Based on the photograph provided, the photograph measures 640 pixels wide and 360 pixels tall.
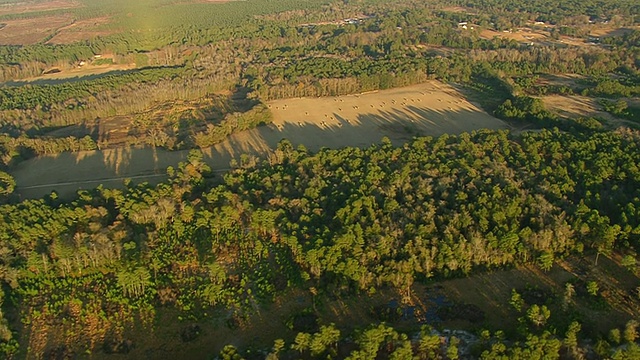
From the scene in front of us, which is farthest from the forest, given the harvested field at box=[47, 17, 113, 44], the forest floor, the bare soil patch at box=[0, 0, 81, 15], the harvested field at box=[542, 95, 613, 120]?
the bare soil patch at box=[0, 0, 81, 15]

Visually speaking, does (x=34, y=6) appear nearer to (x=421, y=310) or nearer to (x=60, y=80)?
(x=60, y=80)

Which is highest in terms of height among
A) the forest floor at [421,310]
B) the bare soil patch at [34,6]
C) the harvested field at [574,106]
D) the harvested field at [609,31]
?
the bare soil patch at [34,6]

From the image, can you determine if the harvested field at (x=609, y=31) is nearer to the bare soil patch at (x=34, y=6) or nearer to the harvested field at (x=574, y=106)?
the harvested field at (x=574, y=106)

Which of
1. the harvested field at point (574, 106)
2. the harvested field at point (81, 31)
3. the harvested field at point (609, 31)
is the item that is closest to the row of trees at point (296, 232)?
the harvested field at point (574, 106)

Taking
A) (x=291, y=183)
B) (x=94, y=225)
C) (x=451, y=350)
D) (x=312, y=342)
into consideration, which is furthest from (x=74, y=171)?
(x=451, y=350)

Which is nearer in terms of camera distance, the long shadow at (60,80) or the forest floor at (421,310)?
the forest floor at (421,310)

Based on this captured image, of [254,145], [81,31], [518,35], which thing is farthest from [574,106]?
[81,31]

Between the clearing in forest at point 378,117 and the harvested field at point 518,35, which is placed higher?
the harvested field at point 518,35

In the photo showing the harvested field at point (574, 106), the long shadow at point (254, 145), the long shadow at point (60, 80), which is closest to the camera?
the long shadow at point (254, 145)
